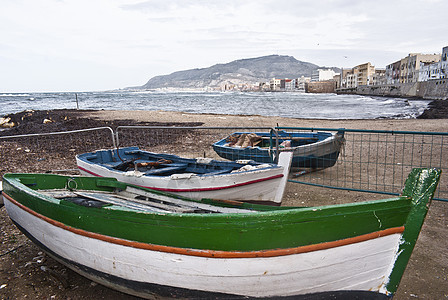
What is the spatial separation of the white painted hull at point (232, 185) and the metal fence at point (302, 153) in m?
1.09

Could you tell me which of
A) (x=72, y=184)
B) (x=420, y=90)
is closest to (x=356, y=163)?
(x=72, y=184)

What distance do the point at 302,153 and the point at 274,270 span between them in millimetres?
5242

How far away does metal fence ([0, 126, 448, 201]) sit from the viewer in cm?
727

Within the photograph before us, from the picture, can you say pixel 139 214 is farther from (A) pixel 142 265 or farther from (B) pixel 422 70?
(B) pixel 422 70

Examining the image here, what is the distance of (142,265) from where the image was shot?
9.35 ft

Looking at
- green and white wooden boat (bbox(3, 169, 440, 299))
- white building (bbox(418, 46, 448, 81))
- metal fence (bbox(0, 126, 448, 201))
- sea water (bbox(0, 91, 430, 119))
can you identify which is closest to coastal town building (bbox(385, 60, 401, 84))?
white building (bbox(418, 46, 448, 81))

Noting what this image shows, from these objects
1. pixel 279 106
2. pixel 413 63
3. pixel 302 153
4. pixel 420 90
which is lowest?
pixel 279 106

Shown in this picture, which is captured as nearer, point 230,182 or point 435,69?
point 230,182

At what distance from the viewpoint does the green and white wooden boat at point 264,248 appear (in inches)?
95.0

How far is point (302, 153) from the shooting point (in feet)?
24.4

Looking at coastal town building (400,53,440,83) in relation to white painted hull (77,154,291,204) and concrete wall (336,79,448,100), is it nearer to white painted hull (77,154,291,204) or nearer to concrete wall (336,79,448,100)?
concrete wall (336,79,448,100)

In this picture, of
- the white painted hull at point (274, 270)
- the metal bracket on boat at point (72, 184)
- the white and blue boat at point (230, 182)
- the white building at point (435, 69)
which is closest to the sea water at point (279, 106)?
the white building at point (435, 69)

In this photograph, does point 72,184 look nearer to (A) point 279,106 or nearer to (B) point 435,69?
(A) point 279,106

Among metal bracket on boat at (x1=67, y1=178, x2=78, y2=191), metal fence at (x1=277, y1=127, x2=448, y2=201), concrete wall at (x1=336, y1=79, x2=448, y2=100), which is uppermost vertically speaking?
concrete wall at (x1=336, y1=79, x2=448, y2=100)
